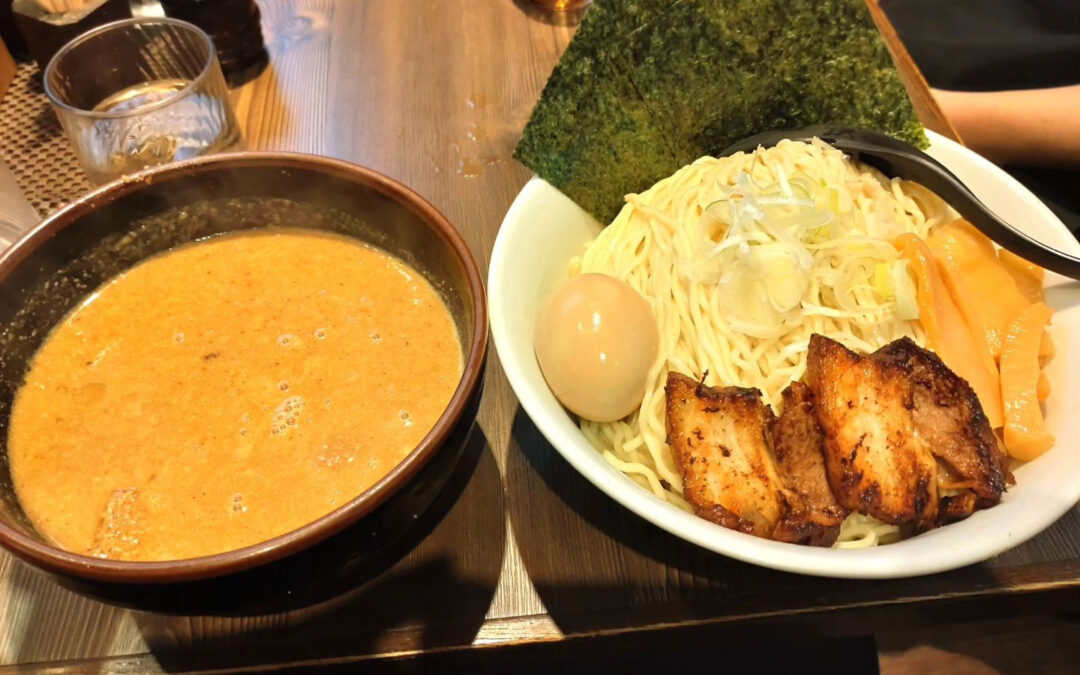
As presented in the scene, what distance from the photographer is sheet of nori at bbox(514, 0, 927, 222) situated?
1.28m

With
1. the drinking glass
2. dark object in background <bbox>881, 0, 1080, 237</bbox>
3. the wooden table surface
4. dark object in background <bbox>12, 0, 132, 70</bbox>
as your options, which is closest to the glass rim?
the drinking glass

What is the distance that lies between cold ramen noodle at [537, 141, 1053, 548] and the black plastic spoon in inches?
1.3

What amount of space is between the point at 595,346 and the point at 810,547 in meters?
0.39

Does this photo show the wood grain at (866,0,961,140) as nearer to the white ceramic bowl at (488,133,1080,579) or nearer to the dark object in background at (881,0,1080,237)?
the white ceramic bowl at (488,133,1080,579)

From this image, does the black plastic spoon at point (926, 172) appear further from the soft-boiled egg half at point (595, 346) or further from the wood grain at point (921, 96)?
the soft-boiled egg half at point (595, 346)

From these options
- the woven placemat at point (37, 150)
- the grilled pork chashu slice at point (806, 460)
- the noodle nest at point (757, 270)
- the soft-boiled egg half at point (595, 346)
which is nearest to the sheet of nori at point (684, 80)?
the noodle nest at point (757, 270)

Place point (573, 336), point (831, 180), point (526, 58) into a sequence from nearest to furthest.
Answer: point (573, 336)
point (831, 180)
point (526, 58)

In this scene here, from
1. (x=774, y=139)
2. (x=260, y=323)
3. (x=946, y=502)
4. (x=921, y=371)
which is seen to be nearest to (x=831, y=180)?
(x=774, y=139)

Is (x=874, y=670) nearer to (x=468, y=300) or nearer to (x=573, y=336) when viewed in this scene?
(x=573, y=336)

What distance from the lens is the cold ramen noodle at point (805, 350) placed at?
1.00 metres

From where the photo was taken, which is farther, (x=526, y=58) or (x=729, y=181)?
(x=526, y=58)

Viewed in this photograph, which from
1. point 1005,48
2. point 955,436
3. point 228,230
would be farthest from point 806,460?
point 1005,48

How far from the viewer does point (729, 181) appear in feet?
4.50

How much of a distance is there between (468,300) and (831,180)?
2.50 feet
